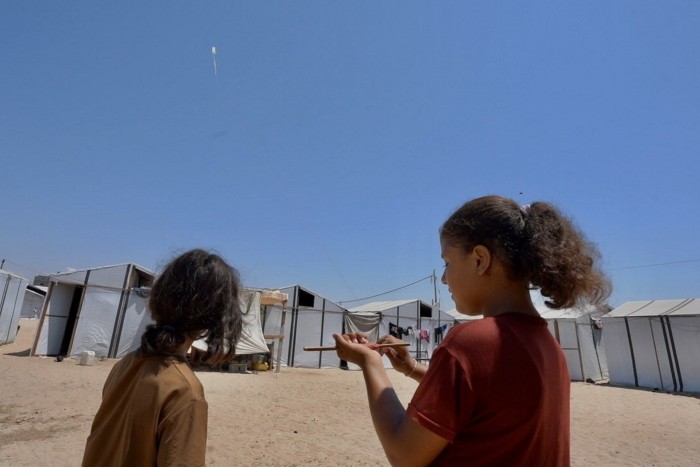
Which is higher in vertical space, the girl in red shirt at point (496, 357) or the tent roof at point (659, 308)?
the tent roof at point (659, 308)

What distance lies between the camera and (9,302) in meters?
18.0

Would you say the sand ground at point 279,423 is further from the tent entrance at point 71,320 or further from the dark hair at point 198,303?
the dark hair at point 198,303

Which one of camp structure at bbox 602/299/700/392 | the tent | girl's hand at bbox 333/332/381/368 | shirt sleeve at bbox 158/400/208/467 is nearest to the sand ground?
the tent

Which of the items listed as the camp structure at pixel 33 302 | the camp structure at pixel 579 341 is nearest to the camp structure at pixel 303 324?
the camp structure at pixel 579 341

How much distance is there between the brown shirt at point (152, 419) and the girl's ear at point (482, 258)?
1023mm

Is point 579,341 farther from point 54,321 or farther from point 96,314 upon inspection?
point 54,321

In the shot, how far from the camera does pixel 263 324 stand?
17.2 metres

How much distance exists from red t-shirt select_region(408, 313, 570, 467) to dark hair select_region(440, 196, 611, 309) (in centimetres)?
25

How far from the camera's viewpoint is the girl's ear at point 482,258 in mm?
1134

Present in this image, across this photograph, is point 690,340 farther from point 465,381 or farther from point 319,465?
point 465,381

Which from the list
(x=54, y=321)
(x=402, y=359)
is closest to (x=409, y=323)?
(x=54, y=321)

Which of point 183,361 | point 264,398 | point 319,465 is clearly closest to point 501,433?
point 183,361

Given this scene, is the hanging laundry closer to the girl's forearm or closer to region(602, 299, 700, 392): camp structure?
region(602, 299, 700, 392): camp structure

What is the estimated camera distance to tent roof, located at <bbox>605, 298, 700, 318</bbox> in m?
14.7
